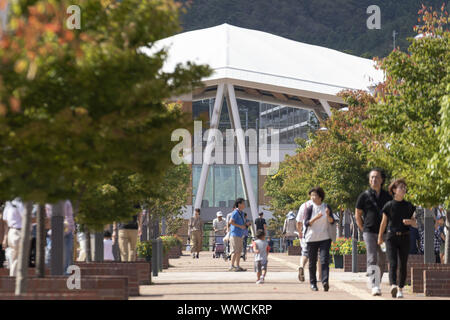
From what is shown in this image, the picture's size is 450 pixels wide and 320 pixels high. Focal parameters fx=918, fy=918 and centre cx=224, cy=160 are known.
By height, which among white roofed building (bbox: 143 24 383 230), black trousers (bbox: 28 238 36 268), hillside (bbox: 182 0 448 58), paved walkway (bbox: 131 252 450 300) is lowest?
paved walkway (bbox: 131 252 450 300)

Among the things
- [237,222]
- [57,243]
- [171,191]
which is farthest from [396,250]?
[171,191]

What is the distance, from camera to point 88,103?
8.48m

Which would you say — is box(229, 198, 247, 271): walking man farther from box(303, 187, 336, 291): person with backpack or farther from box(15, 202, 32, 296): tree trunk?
box(15, 202, 32, 296): tree trunk

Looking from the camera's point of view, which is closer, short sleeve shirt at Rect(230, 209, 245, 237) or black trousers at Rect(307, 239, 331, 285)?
black trousers at Rect(307, 239, 331, 285)

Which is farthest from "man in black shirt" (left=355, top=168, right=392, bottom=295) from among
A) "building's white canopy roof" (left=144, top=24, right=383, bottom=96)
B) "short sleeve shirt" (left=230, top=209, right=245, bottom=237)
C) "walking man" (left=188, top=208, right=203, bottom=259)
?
"building's white canopy roof" (left=144, top=24, right=383, bottom=96)

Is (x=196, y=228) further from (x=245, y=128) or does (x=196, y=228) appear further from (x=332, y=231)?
(x=245, y=128)

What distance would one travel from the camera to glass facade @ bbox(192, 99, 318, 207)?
95875 millimetres

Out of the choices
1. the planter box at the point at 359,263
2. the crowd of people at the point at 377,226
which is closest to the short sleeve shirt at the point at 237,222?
the planter box at the point at 359,263

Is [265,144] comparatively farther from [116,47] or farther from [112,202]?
[116,47]

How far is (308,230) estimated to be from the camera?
1506cm

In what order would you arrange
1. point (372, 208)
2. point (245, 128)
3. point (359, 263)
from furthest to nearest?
point (245, 128) → point (359, 263) → point (372, 208)

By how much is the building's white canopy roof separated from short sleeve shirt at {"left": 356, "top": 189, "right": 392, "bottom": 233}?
143 feet

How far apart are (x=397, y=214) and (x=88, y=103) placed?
606 centimetres
